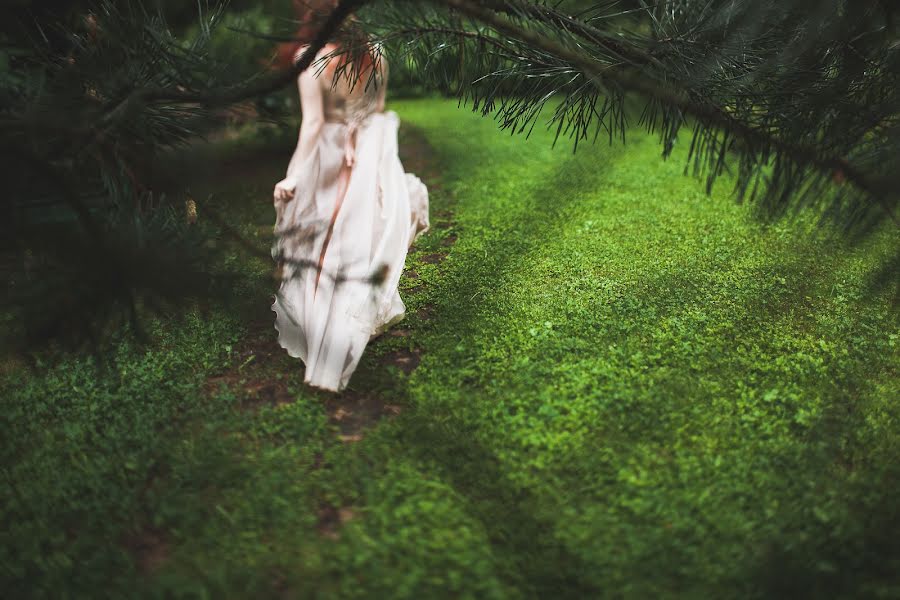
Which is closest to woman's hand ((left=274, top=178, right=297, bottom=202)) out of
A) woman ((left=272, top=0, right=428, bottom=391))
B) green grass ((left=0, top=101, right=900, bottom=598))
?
woman ((left=272, top=0, right=428, bottom=391))

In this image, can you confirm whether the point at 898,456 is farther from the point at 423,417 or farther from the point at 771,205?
the point at 423,417

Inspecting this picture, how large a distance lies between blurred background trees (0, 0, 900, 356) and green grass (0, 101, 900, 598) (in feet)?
1.15

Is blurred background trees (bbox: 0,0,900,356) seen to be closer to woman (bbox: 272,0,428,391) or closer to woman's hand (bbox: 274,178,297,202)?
woman (bbox: 272,0,428,391)

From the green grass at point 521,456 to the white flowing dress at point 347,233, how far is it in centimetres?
22

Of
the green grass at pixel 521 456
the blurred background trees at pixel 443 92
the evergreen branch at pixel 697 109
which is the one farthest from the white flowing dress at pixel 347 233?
the evergreen branch at pixel 697 109

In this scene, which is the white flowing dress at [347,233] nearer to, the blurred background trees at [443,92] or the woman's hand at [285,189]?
the woman's hand at [285,189]

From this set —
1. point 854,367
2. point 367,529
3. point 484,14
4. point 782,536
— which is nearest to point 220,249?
point 484,14

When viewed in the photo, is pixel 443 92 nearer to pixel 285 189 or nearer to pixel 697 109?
pixel 697 109

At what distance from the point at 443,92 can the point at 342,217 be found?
1.63 meters

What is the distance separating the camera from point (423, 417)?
10.4 ft

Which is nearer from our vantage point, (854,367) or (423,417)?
(423,417)

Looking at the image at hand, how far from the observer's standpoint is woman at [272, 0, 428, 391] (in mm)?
3451

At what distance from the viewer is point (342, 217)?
3900 millimetres

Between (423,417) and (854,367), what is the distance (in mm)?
2427
